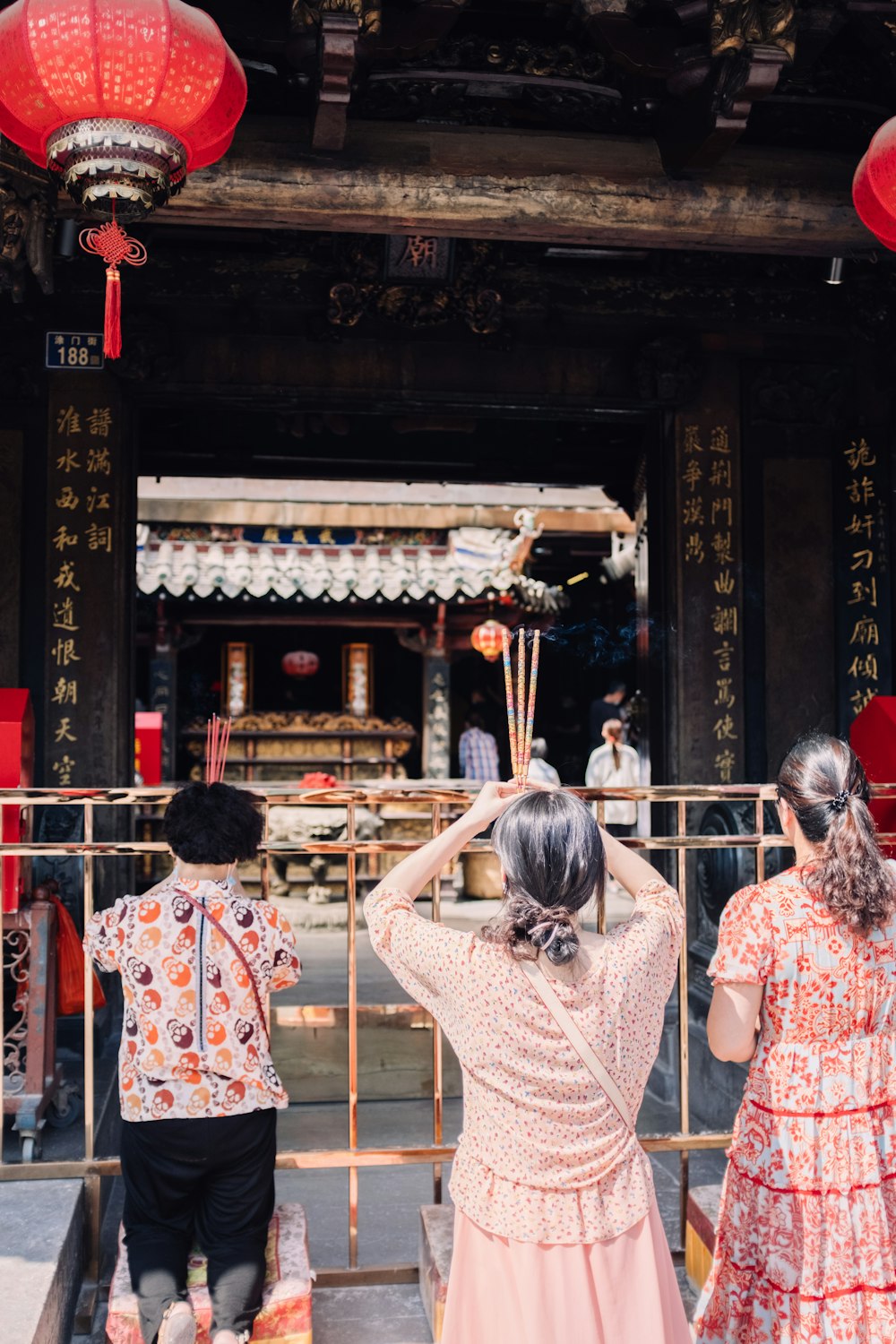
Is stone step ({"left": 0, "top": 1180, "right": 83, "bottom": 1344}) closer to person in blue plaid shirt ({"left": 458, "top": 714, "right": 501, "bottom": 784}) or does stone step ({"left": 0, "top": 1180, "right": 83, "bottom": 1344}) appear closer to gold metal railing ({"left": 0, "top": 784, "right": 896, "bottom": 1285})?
gold metal railing ({"left": 0, "top": 784, "right": 896, "bottom": 1285})

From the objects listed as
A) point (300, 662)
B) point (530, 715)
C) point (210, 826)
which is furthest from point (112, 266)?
point (300, 662)

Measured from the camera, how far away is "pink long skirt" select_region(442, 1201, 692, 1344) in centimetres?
196

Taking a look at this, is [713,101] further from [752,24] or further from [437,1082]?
[437,1082]

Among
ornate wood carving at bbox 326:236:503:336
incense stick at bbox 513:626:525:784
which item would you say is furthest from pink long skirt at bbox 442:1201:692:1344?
ornate wood carving at bbox 326:236:503:336

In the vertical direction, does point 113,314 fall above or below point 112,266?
below

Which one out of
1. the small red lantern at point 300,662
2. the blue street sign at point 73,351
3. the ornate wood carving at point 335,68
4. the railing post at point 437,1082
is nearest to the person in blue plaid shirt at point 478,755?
the small red lantern at point 300,662

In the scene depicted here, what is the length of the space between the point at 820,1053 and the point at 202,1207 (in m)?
1.54

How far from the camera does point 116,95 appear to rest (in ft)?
10.2

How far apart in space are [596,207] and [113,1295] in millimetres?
3821

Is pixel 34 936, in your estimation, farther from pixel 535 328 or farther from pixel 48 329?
pixel 535 328

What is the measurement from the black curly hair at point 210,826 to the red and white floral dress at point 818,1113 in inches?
44.4

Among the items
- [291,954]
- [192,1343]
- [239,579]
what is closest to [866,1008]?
[291,954]

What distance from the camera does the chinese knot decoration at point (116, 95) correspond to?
3041 mm

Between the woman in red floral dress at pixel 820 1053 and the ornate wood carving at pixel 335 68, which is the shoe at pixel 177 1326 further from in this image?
the ornate wood carving at pixel 335 68
